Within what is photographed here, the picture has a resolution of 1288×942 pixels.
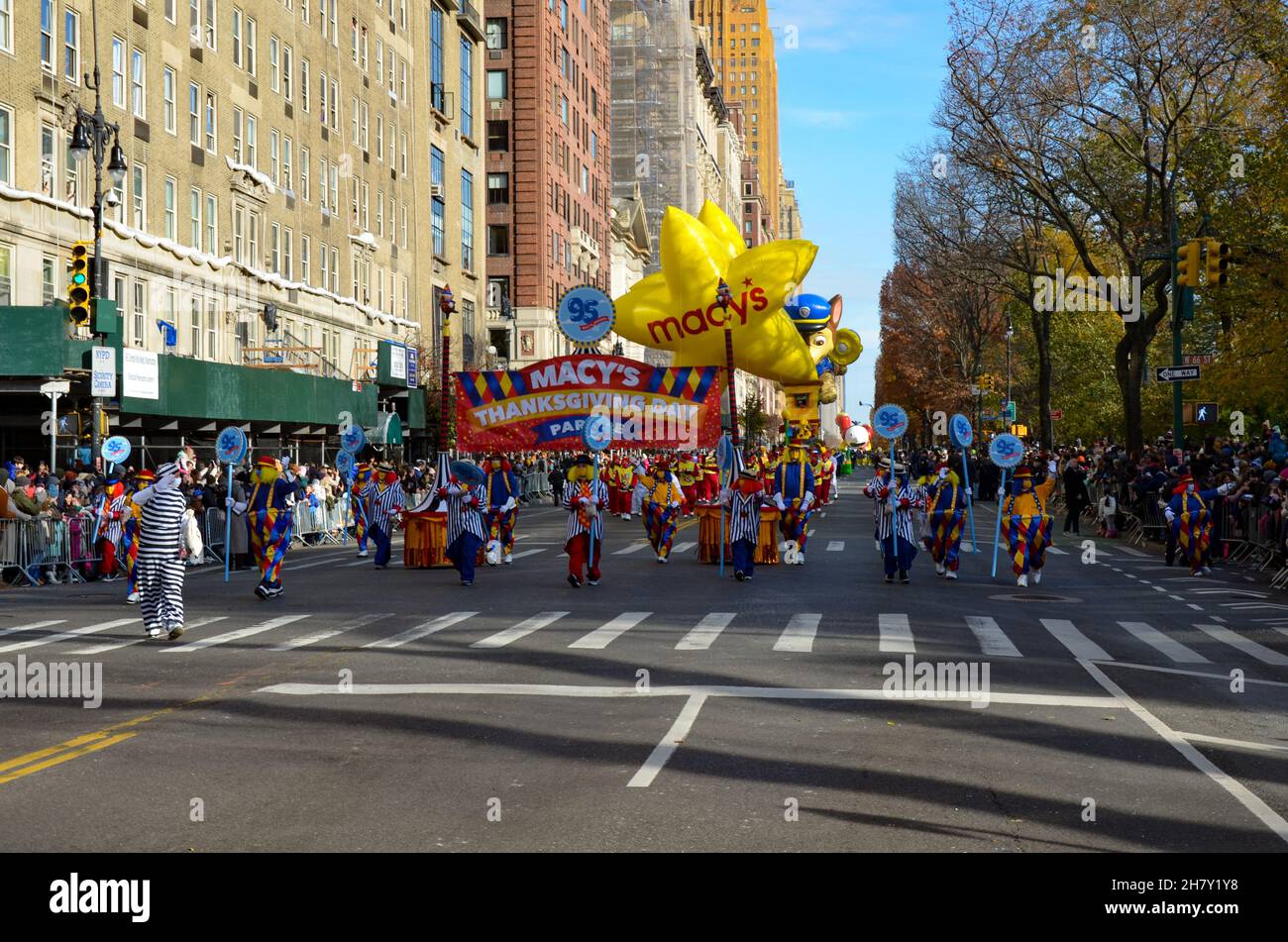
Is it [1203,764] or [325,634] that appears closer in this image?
[1203,764]

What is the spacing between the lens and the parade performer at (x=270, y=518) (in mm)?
18984

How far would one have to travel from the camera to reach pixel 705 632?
51.1 ft

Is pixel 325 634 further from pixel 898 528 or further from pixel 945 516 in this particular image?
pixel 945 516

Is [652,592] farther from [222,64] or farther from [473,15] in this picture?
[473,15]

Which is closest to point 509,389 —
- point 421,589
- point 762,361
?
point 421,589

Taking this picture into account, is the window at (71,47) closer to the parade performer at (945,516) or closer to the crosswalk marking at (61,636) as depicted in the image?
the crosswalk marking at (61,636)

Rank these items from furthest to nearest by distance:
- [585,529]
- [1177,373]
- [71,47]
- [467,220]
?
1. [467,220]
2. [71,47]
3. [1177,373]
4. [585,529]

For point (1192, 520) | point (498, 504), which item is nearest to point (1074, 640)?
point (1192, 520)

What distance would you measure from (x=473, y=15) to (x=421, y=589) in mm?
55294

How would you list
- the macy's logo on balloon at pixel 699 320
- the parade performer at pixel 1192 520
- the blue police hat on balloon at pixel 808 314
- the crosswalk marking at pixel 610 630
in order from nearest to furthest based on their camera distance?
the crosswalk marking at pixel 610 630
the parade performer at pixel 1192 520
the macy's logo on balloon at pixel 699 320
the blue police hat on balloon at pixel 808 314

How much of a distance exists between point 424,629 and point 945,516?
935cm

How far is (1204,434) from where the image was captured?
45219 mm

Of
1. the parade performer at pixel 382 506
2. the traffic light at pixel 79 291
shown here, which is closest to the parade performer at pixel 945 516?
Result: the parade performer at pixel 382 506

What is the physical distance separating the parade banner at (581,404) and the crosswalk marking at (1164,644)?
37.0 feet
